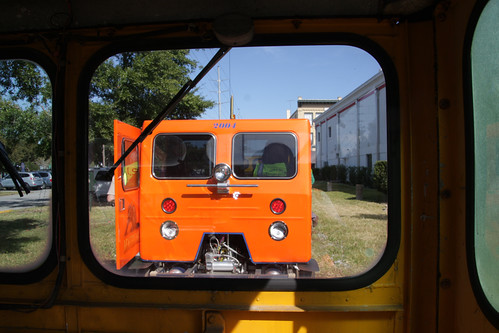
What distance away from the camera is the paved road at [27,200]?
1800 millimetres

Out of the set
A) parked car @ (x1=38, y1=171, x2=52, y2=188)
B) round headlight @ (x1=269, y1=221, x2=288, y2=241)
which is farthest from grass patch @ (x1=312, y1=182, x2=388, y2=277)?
Answer: parked car @ (x1=38, y1=171, x2=52, y2=188)

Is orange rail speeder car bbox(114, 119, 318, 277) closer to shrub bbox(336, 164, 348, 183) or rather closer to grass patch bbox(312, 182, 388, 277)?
grass patch bbox(312, 182, 388, 277)

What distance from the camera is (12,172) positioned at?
1796mm

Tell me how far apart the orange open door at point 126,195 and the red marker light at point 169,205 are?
0.81 ft

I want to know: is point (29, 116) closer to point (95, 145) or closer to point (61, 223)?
point (95, 145)

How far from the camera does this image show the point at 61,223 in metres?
1.72

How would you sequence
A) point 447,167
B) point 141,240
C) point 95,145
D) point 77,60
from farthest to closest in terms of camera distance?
point 141,240 → point 95,145 → point 77,60 → point 447,167

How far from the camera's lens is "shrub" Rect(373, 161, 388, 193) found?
5.26 feet

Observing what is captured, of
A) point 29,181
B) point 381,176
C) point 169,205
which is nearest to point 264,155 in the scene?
point 169,205

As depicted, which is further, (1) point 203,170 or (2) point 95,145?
(1) point 203,170

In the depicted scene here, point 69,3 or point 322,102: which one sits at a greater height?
point 69,3

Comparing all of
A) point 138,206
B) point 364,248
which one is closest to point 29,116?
point 138,206

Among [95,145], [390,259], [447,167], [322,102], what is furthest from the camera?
[322,102]

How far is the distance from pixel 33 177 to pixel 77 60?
76 cm
